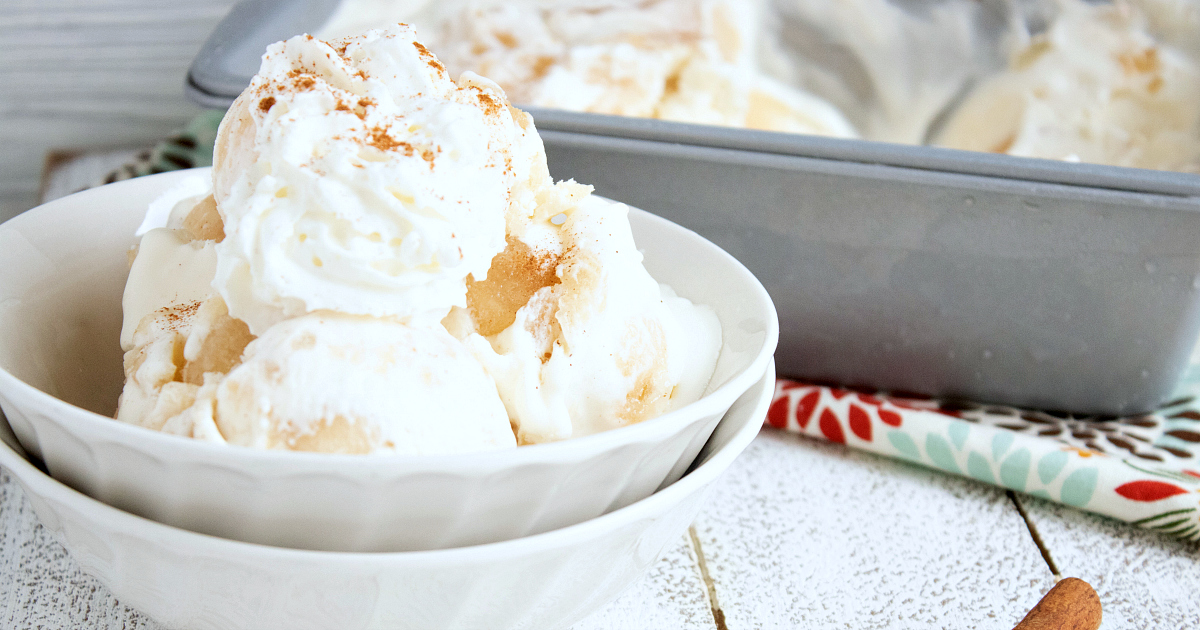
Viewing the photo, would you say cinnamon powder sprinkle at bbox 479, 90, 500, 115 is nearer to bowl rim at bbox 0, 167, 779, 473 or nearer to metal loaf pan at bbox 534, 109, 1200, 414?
bowl rim at bbox 0, 167, 779, 473

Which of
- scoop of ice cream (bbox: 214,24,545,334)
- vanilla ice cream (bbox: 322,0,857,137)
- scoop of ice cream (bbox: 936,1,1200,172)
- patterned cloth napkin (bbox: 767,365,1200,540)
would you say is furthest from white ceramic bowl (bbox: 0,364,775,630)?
scoop of ice cream (bbox: 936,1,1200,172)

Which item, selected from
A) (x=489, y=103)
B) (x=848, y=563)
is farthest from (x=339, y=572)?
(x=848, y=563)

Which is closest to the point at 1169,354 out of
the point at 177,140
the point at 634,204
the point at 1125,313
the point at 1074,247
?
the point at 1125,313

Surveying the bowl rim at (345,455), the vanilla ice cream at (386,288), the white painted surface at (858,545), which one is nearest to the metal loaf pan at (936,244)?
the white painted surface at (858,545)

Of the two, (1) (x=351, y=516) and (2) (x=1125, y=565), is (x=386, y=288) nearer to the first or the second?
(1) (x=351, y=516)

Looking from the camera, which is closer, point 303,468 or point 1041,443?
point 303,468

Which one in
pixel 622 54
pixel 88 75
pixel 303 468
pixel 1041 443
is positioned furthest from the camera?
pixel 88 75

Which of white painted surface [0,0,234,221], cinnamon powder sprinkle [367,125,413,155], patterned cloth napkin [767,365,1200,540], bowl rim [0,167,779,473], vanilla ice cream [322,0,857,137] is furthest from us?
white painted surface [0,0,234,221]
